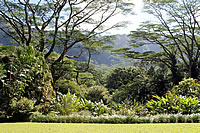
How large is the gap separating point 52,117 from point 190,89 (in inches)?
254

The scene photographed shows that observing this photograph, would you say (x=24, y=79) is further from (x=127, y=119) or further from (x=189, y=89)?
(x=189, y=89)

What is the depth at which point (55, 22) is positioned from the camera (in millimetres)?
17281

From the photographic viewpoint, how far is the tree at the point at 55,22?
16.4 m

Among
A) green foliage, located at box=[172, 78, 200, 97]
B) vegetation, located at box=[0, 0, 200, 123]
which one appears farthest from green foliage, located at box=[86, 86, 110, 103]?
green foliage, located at box=[172, 78, 200, 97]

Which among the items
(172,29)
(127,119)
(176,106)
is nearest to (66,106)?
(127,119)

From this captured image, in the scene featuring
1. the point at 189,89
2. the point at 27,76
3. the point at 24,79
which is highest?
the point at 27,76

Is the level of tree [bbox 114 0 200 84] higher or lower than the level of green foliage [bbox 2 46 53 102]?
higher

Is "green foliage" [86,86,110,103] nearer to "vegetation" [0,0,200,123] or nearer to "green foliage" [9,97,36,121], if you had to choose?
"vegetation" [0,0,200,123]

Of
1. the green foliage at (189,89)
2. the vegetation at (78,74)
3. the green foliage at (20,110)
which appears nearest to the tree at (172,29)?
the vegetation at (78,74)

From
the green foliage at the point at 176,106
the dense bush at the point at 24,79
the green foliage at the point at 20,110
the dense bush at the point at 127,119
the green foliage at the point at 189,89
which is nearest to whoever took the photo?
the dense bush at the point at 127,119

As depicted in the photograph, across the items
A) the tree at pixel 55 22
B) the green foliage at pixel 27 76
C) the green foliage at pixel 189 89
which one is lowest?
the green foliage at pixel 189 89

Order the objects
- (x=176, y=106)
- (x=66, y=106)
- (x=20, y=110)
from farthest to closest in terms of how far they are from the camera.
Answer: (x=66, y=106)
(x=176, y=106)
(x=20, y=110)

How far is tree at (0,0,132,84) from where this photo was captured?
16.4m

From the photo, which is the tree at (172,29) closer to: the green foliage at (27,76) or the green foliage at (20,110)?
the green foliage at (27,76)
